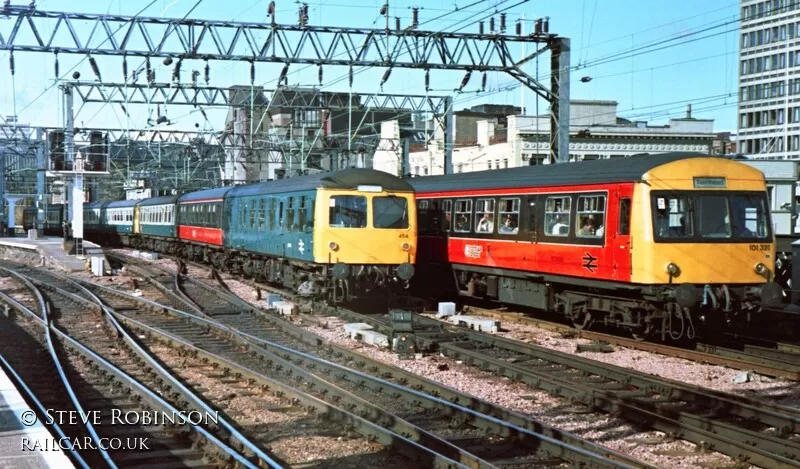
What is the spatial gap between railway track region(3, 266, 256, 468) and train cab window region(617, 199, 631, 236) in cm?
765

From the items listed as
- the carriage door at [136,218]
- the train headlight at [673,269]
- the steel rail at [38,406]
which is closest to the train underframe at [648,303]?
the train headlight at [673,269]

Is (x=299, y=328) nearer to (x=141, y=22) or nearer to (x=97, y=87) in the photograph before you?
(x=141, y=22)

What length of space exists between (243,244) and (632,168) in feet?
48.5

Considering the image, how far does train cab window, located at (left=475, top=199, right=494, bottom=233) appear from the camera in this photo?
19658 millimetres

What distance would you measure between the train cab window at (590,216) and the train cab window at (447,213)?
5540 mm

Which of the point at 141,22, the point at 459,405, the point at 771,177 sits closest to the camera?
the point at 459,405

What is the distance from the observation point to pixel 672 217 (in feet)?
48.8

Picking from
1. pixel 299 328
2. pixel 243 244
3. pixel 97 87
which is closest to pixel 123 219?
pixel 97 87

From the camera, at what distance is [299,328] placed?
54.1 ft

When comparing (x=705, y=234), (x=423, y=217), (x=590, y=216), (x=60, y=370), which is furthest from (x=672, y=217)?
(x=60, y=370)

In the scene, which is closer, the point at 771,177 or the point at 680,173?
the point at 680,173

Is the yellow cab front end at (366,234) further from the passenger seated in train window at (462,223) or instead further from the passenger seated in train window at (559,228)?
the passenger seated in train window at (559,228)

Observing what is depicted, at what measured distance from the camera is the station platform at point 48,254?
34438 mm

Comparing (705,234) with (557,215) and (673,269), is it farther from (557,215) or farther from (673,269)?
(557,215)
